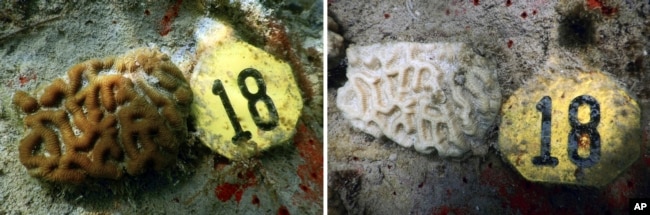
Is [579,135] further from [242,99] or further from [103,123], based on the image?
[103,123]

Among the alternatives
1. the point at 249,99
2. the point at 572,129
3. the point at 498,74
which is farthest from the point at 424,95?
the point at 249,99

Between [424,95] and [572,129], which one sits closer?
[572,129]

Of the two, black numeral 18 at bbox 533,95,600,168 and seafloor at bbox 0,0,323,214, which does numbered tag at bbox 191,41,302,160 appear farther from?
black numeral 18 at bbox 533,95,600,168

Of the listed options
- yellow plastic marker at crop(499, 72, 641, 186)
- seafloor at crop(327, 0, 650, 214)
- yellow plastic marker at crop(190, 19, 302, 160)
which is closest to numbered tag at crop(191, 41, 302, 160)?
yellow plastic marker at crop(190, 19, 302, 160)

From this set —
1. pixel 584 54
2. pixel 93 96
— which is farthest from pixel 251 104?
pixel 584 54

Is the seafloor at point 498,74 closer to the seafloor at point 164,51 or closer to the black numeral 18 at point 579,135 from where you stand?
the black numeral 18 at point 579,135
